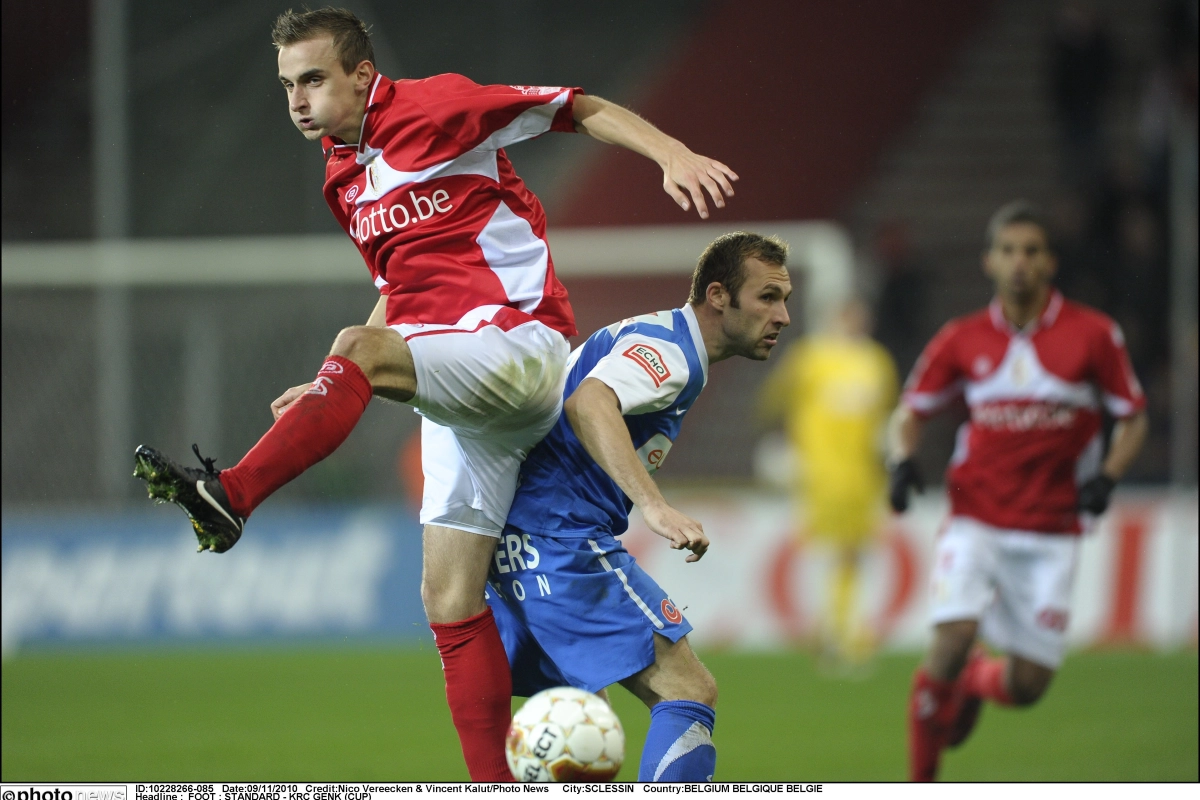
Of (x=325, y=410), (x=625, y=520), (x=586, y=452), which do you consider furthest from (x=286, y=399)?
(x=625, y=520)

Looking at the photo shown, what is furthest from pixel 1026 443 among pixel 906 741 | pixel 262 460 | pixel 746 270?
pixel 262 460

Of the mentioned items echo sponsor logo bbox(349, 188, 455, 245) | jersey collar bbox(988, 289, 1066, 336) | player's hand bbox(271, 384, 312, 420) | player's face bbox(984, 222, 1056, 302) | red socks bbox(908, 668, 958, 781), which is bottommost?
red socks bbox(908, 668, 958, 781)

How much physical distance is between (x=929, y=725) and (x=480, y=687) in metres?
2.17

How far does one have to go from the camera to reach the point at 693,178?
3629mm

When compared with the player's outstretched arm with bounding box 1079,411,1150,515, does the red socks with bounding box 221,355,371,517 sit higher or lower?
lower

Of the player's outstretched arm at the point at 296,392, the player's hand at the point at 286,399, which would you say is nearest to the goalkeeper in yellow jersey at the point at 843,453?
the player's outstretched arm at the point at 296,392

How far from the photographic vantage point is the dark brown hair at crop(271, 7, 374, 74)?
3863 mm

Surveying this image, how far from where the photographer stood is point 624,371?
3.76 meters

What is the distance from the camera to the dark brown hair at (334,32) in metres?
3.86

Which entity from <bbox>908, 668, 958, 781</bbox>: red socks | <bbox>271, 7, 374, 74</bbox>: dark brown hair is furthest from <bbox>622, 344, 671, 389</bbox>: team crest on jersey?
<bbox>908, 668, 958, 781</bbox>: red socks

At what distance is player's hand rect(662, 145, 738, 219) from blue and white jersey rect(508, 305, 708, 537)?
1.37ft

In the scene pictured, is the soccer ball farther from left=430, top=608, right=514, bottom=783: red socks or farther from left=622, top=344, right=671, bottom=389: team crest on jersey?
left=622, top=344, right=671, bottom=389: team crest on jersey

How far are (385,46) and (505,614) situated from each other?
27.8ft

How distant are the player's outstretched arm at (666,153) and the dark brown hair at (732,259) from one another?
0.82 feet
